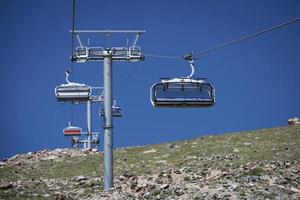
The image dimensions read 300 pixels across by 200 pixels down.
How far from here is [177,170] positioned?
28672 millimetres

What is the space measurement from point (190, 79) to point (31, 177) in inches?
641

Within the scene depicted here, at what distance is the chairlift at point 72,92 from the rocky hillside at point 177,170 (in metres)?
4.20

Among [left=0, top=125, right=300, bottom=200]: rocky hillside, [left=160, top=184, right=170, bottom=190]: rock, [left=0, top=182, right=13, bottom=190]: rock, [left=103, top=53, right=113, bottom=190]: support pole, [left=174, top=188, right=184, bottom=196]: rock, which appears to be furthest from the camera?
[left=0, top=182, right=13, bottom=190]: rock

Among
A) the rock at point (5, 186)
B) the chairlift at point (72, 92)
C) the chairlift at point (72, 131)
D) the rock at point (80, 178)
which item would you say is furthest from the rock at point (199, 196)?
the chairlift at point (72, 131)

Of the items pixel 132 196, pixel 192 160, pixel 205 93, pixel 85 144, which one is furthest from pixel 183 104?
pixel 85 144

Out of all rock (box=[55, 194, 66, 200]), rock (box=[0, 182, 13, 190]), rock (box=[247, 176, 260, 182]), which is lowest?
rock (box=[0, 182, 13, 190])

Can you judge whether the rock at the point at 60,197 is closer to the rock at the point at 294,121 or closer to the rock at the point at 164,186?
the rock at the point at 164,186

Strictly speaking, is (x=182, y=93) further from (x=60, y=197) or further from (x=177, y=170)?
(x=177, y=170)

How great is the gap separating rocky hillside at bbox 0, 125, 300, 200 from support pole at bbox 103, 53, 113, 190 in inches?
28.8

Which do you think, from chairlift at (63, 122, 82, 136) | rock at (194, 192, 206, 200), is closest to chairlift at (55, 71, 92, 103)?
rock at (194, 192, 206, 200)

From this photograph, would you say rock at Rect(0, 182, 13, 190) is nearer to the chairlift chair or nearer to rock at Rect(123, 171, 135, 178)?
rock at Rect(123, 171, 135, 178)

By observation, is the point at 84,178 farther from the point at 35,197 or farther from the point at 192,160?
the point at 192,160

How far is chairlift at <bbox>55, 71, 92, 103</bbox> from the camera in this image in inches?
969

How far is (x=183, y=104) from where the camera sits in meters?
19.3
